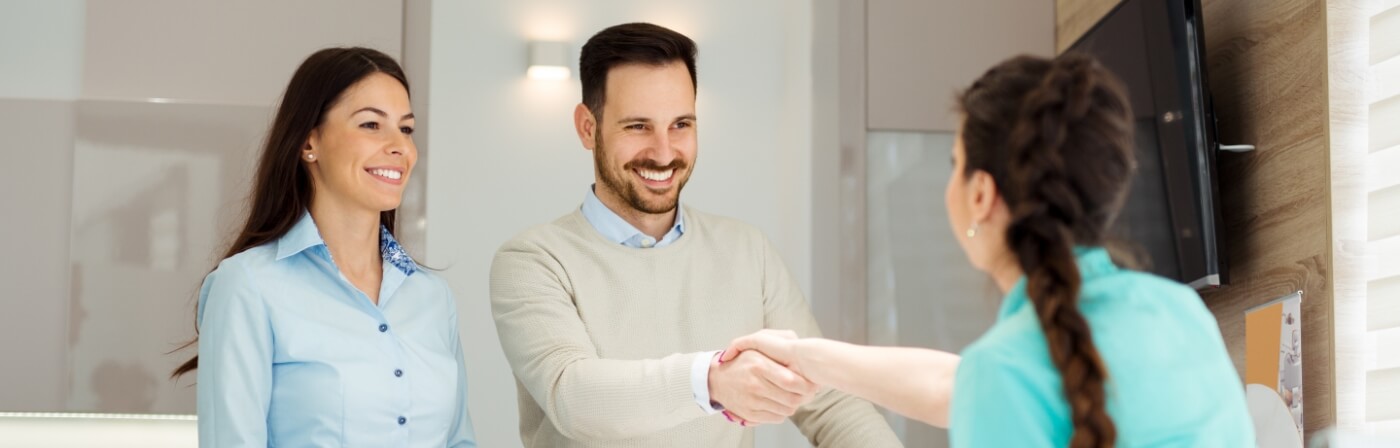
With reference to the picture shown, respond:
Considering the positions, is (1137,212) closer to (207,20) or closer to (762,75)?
(762,75)

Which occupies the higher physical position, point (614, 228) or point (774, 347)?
point (614, 228)

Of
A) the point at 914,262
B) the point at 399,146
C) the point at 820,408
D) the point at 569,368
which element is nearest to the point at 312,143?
the point at 399,146

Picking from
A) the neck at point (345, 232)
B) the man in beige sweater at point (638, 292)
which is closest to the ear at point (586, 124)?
the man in beige sweater at point (638, 292)

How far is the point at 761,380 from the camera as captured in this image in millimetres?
2049

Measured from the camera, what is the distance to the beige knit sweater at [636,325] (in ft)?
7.34

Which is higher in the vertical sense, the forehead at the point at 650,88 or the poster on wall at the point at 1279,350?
the forehead at the point at 650,88

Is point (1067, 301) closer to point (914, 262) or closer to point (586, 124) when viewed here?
point (586, 124)

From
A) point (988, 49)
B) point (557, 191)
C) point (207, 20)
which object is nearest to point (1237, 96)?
point (988, 49)

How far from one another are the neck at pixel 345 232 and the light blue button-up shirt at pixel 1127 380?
4.93ft

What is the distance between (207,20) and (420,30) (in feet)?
2.02

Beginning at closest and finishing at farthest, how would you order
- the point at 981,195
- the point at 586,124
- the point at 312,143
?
the point at 981,195 < the point at 312,143 < the point at 586,124

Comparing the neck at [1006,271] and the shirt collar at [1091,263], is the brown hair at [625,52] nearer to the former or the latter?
the neck at [1006,271]

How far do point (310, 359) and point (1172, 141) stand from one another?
174 cm

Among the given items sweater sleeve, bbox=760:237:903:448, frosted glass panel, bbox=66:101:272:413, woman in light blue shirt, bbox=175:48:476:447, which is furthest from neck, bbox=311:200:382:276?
frosted glass panel, bbox=66:101:272:413
